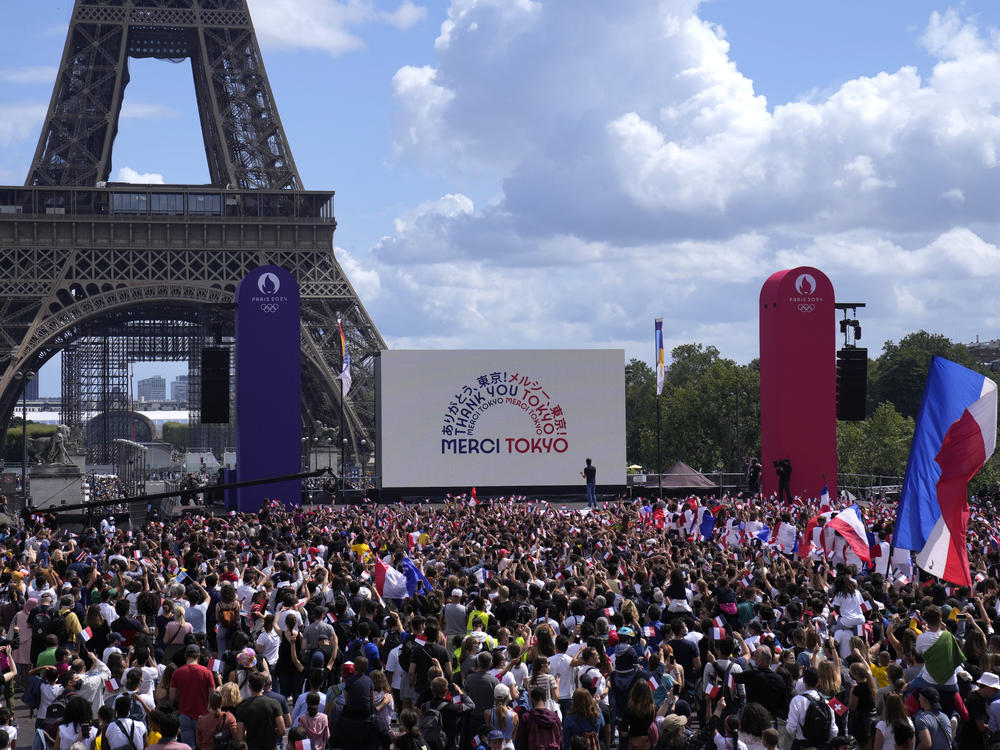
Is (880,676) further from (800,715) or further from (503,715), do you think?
(503,715)

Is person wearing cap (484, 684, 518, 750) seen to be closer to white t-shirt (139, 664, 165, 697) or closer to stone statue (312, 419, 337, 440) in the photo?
white t-shirt (139, 664, 165, 697)

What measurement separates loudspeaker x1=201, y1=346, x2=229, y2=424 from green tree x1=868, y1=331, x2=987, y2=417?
64.3 m

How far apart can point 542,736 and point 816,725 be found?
198cm

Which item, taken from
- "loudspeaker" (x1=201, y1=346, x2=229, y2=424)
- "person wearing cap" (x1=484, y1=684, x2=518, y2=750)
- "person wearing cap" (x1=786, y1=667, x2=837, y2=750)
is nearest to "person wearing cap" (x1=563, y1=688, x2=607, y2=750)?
"person wearing cap" (x1=484, y1=684, x2=518, y2=750)

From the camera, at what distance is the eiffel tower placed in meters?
57.7

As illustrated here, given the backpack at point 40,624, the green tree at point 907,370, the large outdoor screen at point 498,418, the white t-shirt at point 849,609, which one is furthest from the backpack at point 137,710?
the green tree at point 907,370

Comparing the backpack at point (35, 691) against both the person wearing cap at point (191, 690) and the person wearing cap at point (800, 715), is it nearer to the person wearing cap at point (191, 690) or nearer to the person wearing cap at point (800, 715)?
the person wearing cap at point (191, 690)

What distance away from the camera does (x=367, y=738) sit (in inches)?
372

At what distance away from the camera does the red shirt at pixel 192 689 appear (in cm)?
998

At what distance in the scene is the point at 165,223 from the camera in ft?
196

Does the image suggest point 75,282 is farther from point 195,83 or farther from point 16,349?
point 195,83

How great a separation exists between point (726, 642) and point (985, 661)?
1.99 meters

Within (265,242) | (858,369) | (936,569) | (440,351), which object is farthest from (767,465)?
(265,242)

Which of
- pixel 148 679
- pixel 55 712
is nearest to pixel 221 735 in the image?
pixel 148 679
